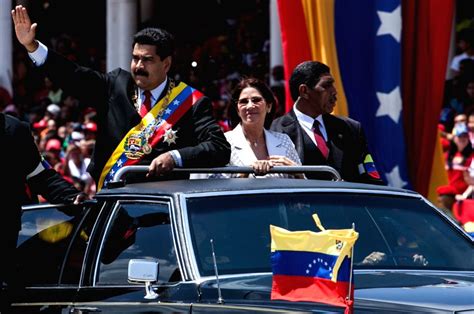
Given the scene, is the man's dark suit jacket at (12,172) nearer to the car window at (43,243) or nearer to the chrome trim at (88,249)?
the car window at (43,243)

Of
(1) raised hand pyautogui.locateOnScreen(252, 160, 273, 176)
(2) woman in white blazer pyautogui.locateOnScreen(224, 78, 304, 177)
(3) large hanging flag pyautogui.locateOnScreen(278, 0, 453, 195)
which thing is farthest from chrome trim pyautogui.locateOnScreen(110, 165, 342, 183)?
(3) large hanging flag pyautogui.locateOnScreen(278, 0, 453, 195)

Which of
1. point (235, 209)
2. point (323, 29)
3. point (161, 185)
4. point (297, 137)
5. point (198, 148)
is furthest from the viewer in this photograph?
point (323, 29)

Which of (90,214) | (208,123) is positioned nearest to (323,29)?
(208,123)

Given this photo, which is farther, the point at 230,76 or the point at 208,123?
the point at 230,76

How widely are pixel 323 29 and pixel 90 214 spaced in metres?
4.15

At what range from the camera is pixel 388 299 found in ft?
18.6

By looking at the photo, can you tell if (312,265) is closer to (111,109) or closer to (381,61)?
(111,109)

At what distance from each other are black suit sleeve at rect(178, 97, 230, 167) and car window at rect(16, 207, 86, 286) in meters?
0.71

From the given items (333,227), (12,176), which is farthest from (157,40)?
(333,227)

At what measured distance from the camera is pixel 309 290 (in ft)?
18.7

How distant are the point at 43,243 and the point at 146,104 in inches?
43.0

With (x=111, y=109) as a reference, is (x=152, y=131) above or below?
below

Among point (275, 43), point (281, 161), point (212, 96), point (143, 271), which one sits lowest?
point (143, 271)

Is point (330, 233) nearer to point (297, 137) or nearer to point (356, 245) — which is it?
point (356, 245)
